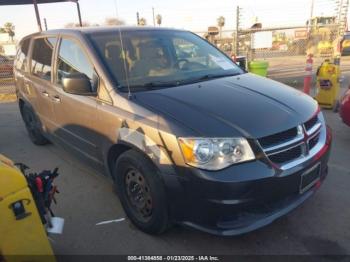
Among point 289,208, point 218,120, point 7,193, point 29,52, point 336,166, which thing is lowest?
point 336,166

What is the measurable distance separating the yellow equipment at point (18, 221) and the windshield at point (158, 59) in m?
1.30

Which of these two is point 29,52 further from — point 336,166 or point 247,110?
point 336,166

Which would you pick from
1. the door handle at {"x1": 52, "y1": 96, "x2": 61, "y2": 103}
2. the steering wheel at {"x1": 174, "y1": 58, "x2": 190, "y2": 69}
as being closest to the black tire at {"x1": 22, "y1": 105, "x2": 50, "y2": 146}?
the door handle at {"x1": 52, "y1": 96, "x2": 61, "y2": 103}

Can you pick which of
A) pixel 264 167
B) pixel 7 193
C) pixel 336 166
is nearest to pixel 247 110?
pixel 264 167

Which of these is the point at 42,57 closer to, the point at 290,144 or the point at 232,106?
the point at 232,106

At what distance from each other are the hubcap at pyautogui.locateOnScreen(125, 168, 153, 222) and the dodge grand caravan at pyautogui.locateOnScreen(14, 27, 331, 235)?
0.01 metres

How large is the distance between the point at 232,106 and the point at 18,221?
5.93ft

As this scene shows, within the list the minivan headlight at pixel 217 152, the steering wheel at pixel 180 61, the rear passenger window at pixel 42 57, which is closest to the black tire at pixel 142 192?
the minivan headlight at pixel 217 152

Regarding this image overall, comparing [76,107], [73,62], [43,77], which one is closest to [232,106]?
[76,107]

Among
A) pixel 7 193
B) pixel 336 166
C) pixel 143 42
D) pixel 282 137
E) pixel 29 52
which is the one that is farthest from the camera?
pixel 29 52

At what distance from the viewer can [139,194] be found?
2.93m

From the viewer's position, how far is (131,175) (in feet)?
9.66

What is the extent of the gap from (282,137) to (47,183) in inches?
72.5

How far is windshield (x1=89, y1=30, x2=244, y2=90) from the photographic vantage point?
3195 millimetres
